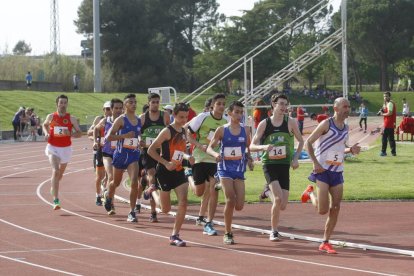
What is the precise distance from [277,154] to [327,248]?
1686 mm

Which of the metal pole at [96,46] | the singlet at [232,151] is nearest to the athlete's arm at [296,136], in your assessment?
the singlet at [232,151]

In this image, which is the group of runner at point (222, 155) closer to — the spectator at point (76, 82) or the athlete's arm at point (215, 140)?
the athlete's arm at point (215, 140)

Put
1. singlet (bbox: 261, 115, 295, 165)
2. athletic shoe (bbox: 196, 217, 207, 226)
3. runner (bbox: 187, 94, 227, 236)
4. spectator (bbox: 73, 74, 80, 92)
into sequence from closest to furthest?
singlet (bbox: 261, 115, 295, 165)
runner (bbox: 187, 94, 227, 236)
athletic shoe (bbox: 196, 217, 207, 226)
spectator (bbox: 73, 74, 80, 92)

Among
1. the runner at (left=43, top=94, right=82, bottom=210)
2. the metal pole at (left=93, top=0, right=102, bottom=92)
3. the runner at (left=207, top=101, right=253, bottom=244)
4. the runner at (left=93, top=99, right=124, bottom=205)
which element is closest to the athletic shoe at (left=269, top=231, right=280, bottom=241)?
the runner at (left=207, top=101, right=253, bottom=244)

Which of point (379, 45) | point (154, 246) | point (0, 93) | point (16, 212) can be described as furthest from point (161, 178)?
point (379, 45)

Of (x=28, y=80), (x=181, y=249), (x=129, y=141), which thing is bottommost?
(x=181, y=249)

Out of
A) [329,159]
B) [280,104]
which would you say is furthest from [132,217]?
[329,159]

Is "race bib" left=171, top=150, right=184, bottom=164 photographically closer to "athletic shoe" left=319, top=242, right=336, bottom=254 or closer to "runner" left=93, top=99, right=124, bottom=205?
"athletic shoe" left=319, top=242, right=336, bottom=254

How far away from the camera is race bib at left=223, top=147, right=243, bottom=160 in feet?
41.5

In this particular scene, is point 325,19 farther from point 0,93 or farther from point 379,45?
point 0,93

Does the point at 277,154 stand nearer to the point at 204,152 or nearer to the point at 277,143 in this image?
the point at 277,143

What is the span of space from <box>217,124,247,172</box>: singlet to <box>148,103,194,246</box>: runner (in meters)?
0.48

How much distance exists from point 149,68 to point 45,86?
1592 cm

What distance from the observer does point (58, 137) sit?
676 inches
